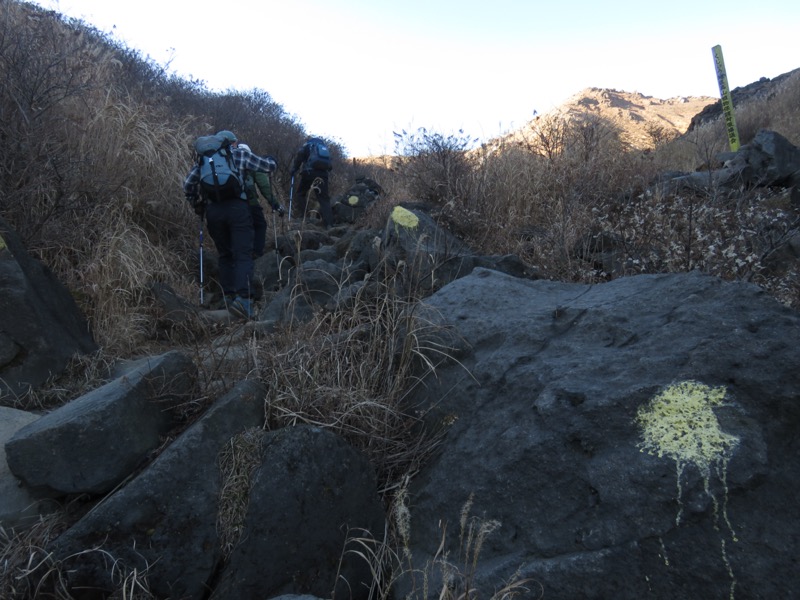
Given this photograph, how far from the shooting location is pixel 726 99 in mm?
9102

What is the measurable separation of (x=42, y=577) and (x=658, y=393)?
2077 mm

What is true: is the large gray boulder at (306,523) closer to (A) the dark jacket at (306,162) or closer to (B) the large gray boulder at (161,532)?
(B) the large gray boulder at (161,532)

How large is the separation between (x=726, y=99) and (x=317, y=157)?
635 centimetres

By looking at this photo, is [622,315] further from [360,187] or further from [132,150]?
[360,187]

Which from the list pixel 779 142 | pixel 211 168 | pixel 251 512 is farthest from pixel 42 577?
pixel 779 142

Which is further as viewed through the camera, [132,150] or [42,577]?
[132,150]

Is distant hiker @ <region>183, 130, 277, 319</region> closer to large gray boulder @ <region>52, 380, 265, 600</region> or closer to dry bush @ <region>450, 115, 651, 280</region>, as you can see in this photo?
dry bush @ <region>450, 115, 651, 280</region>

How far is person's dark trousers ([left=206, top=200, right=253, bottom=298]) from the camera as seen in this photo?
6371 mm

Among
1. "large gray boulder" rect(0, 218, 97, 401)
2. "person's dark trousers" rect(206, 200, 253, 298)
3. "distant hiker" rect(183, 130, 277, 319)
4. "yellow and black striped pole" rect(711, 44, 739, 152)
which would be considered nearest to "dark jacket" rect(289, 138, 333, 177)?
"distant hiker" rect(183, 130, 277, 319)

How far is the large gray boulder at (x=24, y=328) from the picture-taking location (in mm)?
3514

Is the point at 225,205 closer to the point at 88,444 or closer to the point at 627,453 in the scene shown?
the point at 88,444

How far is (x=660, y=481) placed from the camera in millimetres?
1813

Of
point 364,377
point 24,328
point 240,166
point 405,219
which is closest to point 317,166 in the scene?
point 240,166

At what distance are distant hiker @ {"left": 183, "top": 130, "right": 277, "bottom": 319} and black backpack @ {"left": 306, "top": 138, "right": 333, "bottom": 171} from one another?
3.29 m
